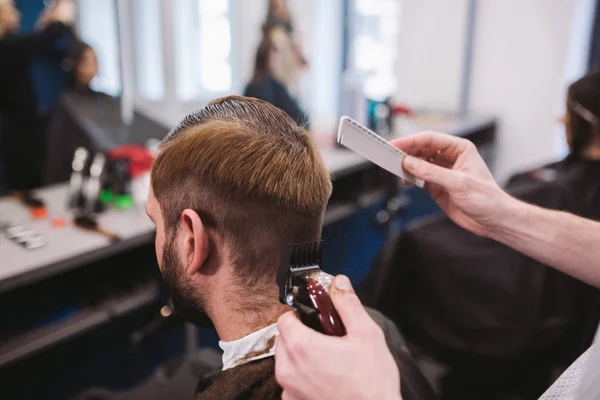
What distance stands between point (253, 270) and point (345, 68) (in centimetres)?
356

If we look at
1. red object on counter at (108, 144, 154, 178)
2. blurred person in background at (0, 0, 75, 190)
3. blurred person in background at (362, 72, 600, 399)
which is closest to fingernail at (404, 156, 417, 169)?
blurred person in background at (362, 72, 600, 399)

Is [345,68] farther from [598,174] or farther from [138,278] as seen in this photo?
[138,278]

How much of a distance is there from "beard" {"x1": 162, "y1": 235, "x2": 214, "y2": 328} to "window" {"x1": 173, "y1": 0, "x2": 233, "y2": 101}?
2.02m

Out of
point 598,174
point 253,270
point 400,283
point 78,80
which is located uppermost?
point 78,80

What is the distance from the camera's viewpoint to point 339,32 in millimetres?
4215

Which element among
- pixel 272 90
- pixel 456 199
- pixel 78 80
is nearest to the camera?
pixel 456 199

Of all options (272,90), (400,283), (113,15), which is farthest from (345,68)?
(400,283)

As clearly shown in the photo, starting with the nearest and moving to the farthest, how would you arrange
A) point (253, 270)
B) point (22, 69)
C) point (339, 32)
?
1. point (253, 270)
2. point (22, 69)
3. point (339, 32)

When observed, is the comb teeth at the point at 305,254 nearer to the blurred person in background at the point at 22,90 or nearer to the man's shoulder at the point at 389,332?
the man's shoulder at the point at 389,332

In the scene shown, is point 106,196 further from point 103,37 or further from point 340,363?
point 340,363

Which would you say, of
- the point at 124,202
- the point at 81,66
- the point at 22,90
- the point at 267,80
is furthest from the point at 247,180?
the point at 267,80

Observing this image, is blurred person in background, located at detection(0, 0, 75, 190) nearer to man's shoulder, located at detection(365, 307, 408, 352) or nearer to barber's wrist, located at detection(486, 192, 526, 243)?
man's shoulder, located at detection(365, 307, 408, 352)

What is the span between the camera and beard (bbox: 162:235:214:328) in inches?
37.4

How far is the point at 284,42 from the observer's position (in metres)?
3.34
